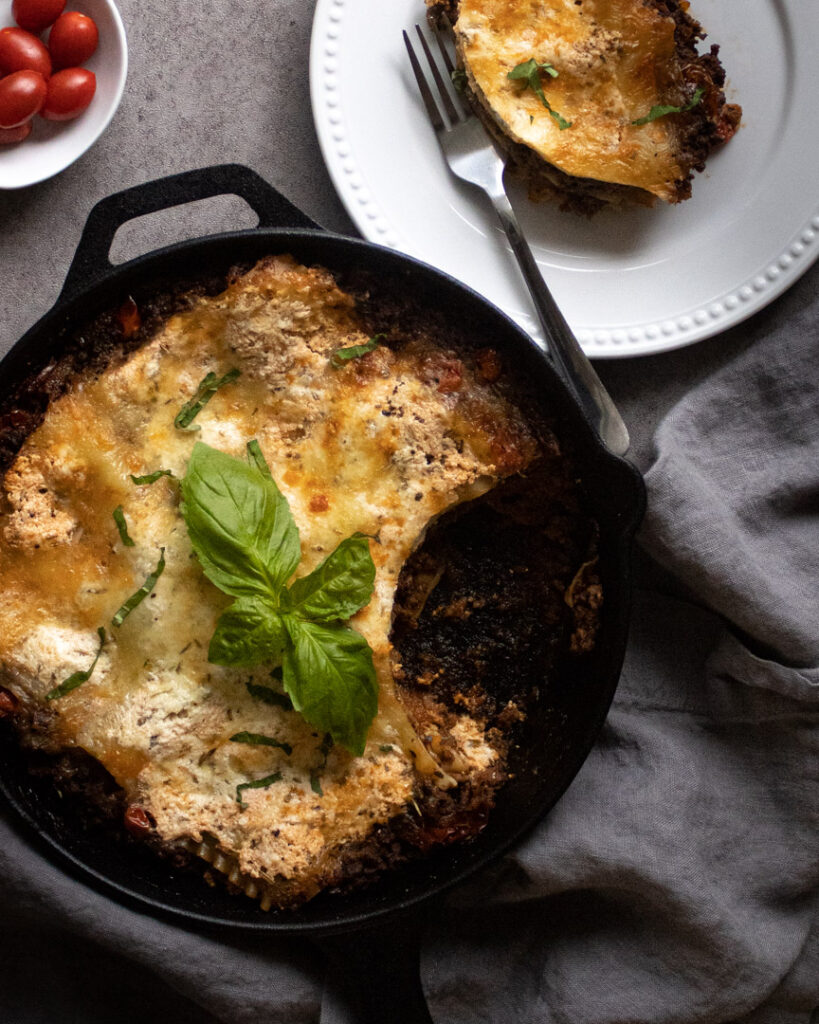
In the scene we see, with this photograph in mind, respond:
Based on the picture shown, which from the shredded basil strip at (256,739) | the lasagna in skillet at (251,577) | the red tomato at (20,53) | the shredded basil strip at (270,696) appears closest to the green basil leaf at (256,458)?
the lasagna in skillet at (251,577)

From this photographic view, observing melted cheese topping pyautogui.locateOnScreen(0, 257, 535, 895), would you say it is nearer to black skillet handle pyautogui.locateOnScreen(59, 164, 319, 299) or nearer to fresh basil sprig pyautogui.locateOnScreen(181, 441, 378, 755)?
fresh basil sprig pyautogui.locateOnScreen(181, 441, 378, 755)

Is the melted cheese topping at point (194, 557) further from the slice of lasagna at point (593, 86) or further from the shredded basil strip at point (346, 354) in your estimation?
the slice of lasagna at point (593, 86)

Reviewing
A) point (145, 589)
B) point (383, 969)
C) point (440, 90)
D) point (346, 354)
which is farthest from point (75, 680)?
point (440, 90)

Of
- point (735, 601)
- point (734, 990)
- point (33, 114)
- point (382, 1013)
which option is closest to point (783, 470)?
point (735, 601)

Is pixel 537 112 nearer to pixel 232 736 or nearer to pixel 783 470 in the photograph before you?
pixel 783 470

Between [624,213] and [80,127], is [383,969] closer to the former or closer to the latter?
[624,213]
